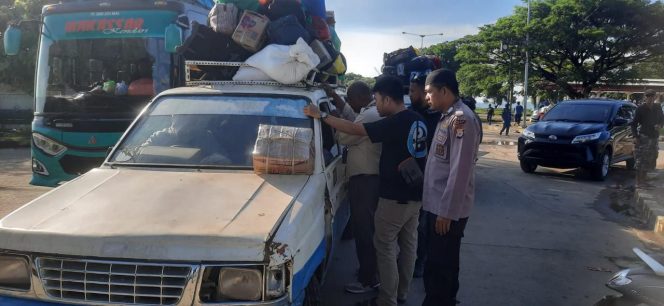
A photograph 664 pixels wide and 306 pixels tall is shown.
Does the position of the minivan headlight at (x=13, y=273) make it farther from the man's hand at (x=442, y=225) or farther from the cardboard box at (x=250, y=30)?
the cardboard box at (x=250, y=30)

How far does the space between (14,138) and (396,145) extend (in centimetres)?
1876

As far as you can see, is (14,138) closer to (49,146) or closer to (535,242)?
(49,146)

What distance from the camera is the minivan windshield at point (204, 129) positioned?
3678 millimetres

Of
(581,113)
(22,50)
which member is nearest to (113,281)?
(581,113)

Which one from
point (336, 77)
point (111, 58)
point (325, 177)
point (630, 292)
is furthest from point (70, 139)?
point (630, 292)

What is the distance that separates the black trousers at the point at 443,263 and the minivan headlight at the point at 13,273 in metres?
2.38

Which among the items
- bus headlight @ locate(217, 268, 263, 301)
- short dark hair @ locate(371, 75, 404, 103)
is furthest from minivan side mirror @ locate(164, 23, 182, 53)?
bus headlight @ locate(217, 268, 263, 301)

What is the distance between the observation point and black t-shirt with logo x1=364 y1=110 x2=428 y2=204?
3.60 m

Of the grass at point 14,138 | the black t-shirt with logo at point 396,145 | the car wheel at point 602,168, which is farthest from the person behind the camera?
the grass at point 14,138

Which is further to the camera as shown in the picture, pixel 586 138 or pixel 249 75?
pixel 586 138

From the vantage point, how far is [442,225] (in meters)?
3.28

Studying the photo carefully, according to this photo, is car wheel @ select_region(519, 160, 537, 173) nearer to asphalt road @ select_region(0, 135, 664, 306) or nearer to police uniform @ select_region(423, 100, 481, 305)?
asphalt road @ select_region(0, 135, 664, 306)

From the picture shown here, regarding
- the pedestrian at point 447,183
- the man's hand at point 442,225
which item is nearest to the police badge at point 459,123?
the pedestrian at point 447,183

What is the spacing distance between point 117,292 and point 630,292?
2956 mm
